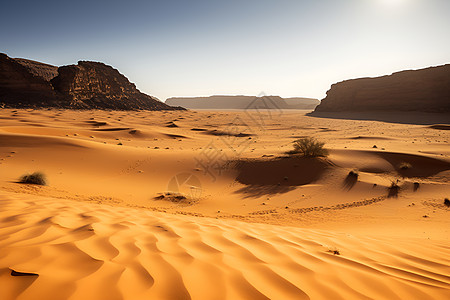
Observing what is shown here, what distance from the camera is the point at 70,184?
7.58 m

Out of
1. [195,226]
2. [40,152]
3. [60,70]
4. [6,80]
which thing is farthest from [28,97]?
[195,226]

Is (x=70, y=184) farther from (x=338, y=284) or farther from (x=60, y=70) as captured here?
A: (x=60, y=70)

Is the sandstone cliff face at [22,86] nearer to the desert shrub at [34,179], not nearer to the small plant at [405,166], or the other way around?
the desert shrub at [34,179]

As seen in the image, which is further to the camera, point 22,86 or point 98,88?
point 98,88

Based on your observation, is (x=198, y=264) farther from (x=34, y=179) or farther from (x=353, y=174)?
(x=353, y=174)

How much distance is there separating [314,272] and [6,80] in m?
68.8

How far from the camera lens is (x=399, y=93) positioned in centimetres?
5172

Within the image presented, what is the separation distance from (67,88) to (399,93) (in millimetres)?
76175

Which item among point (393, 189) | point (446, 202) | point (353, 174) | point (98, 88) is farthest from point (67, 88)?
point (446, 202)

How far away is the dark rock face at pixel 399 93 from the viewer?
155ft

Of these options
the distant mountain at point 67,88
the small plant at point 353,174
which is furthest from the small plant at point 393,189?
the distant mountain at point 67,88

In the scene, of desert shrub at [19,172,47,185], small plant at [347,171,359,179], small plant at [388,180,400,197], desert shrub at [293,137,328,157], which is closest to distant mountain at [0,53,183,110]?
desert shrub at [19,172,47,185]

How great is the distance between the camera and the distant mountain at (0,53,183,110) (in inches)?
1922

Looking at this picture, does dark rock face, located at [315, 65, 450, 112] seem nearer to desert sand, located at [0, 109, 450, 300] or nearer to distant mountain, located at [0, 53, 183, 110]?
desert sand, located at [0, 109, 450, 300]
